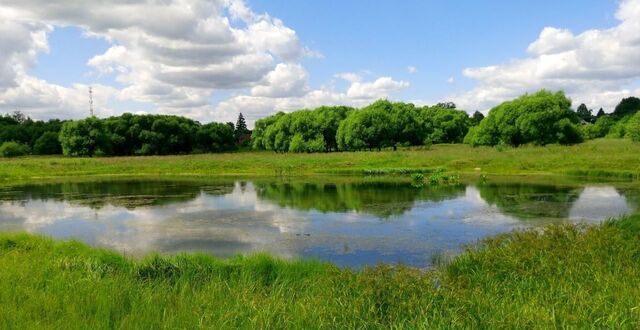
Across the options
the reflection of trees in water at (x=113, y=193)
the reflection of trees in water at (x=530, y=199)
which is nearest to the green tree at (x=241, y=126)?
the reflection of trees in water at (x=113, y=193)

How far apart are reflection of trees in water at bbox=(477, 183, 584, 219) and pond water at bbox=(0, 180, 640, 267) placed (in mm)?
46

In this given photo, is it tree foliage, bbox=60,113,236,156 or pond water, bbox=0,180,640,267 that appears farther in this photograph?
A: tree foliage, bbox=60,113,236,156

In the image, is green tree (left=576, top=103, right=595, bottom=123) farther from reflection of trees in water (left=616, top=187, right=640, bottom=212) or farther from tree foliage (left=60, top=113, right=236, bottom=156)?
reflection of trees in water (left=616, top=187, right=640, bottom=212)

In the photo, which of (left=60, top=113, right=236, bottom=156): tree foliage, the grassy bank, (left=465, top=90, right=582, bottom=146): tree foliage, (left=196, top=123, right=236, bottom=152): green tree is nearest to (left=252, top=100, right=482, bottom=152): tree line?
(left=196, top=123, right=236, bottom=152): green tree

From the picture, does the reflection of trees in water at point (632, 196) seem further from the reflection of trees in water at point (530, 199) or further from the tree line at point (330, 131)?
the tree line at point (330, 131)

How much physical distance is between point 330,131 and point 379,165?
4339cm

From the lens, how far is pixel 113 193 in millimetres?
33125

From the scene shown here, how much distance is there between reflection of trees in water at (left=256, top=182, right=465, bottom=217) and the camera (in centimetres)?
2405

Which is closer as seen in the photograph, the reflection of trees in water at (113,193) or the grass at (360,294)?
the grass at (360,294)

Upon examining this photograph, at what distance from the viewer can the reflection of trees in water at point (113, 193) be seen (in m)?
28.3

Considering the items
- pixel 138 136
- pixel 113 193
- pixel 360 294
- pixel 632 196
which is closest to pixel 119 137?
pixel 138 136

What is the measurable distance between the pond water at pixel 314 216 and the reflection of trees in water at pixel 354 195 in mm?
58

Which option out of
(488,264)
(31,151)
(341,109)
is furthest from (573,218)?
(31,151)

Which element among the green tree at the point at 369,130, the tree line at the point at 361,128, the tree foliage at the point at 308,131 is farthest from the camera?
the tree foliage at the point at 308,131
